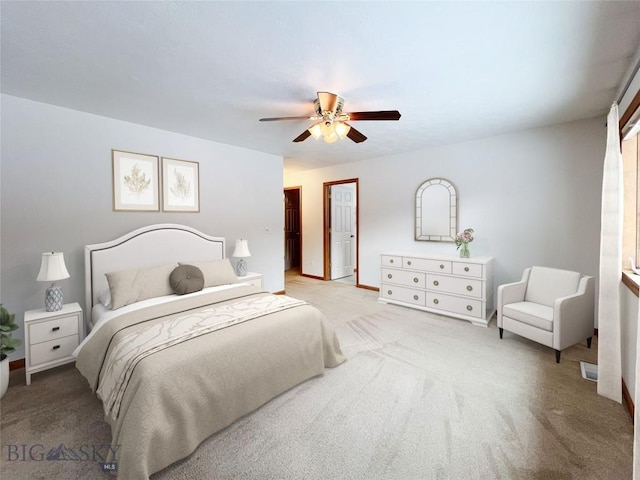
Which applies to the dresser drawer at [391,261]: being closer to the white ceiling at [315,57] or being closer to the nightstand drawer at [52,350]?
the white ceiling at [315,57]

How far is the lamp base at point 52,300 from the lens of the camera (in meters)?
2.52

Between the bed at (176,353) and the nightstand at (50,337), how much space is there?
0.22 metres

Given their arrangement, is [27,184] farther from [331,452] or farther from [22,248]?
[331,452]

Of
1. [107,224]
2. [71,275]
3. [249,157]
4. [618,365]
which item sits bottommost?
[618,365]

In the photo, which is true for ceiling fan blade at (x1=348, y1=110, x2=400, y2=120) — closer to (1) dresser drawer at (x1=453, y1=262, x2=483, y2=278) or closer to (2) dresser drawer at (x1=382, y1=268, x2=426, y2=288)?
(1) dresser drawer at (x1=453, y1=262, x2=483, y2=278)

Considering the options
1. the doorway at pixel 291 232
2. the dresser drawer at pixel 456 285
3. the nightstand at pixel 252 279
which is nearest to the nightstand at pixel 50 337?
the nightstand at pixel 252 279

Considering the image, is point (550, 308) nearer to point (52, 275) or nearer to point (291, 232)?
point (52, 275)

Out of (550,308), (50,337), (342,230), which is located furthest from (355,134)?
(342,230)

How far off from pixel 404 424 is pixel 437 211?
3.42 meters

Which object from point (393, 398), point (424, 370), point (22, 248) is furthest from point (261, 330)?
point (22, 248)

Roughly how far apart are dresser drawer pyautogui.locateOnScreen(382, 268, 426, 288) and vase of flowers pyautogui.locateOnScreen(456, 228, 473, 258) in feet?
2.10

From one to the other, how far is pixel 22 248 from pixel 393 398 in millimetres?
3601

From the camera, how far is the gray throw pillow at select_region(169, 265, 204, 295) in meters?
2.92

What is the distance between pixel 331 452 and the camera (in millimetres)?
1668
